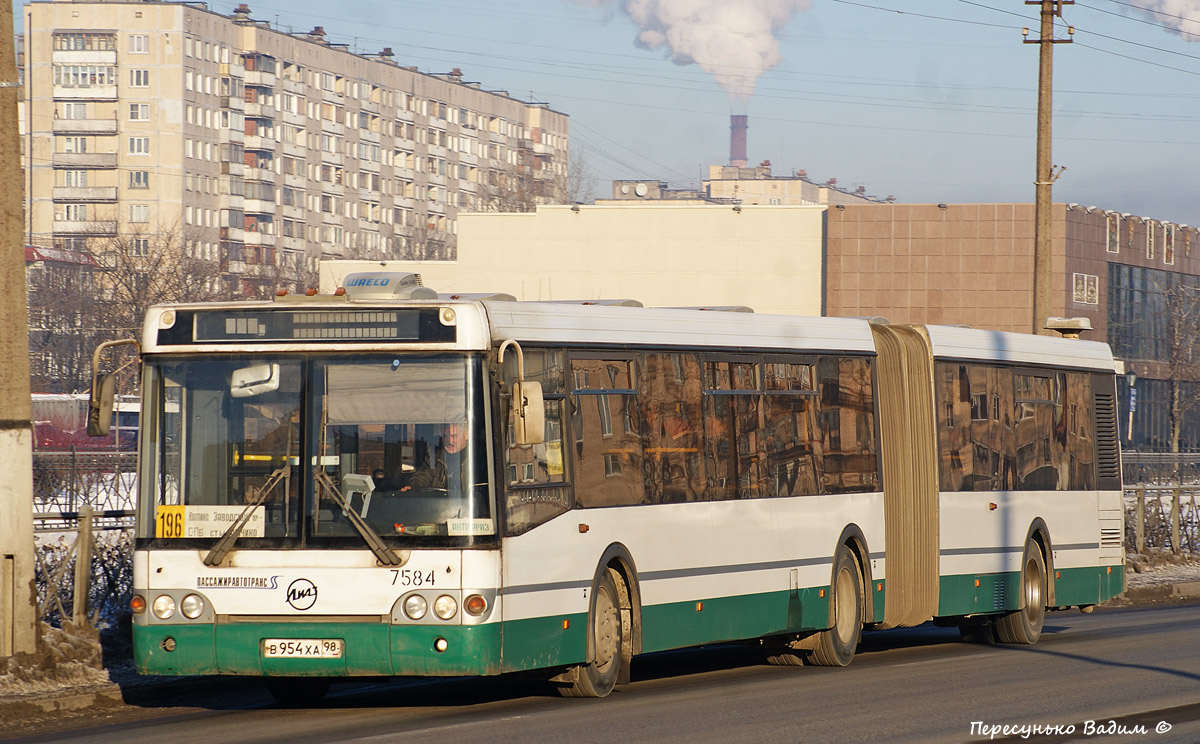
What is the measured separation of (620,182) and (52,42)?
68.7 m

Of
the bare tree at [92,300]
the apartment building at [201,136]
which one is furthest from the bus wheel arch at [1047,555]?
the apartment building at [201,136]

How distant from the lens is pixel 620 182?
193000 mm

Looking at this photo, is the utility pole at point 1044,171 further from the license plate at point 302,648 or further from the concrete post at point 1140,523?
the license plate at point 302,648

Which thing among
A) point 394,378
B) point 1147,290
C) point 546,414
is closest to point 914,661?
point 546,414

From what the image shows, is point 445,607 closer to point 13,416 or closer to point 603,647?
point 603,647

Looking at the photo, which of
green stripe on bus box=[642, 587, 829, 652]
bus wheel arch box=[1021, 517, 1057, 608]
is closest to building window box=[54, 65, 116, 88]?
bus wheel arch box=[1021, 517, 1057, 608]

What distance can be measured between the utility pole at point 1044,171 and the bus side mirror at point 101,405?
51.7 ft

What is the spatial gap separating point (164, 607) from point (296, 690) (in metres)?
1.62

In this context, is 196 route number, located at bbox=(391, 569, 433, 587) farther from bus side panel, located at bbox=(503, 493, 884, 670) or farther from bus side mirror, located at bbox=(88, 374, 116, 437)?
bus side mirror, located at bbox=(88, 374, 116, 437)

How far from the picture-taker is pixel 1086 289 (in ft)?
252

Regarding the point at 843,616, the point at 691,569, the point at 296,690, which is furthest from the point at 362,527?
the point at 843,616

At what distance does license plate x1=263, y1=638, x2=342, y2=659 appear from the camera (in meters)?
10.6

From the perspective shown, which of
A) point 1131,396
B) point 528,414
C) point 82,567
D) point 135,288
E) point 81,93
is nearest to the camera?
point 528,414

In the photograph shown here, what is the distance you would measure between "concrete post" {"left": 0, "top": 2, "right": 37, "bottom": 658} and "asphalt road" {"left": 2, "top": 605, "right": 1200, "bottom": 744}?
1217 mm
